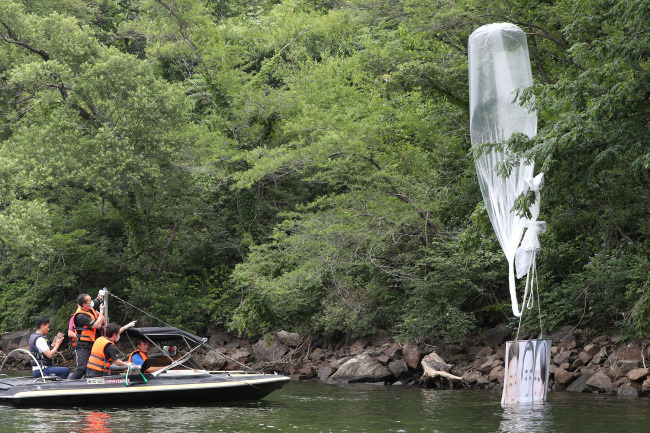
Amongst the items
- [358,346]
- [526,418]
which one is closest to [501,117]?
[526,418]

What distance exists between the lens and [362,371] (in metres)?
19.5

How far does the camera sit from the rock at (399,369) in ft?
62.0

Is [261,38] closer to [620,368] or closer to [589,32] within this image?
[589,32]

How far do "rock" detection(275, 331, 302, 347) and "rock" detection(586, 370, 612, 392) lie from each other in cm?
1092

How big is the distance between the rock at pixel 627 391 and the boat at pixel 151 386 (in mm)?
6886

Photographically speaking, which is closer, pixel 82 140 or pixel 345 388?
pixel 345 388

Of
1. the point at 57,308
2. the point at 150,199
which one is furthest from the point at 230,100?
the point at 57,308

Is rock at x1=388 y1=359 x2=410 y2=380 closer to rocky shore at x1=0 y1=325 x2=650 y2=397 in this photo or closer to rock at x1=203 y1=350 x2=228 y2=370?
rocky shore at x1=0 y1=325 x2=650 y2=397

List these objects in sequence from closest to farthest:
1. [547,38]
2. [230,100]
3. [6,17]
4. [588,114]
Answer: [588,114]
[547,38]
[6,17]
[230,100]

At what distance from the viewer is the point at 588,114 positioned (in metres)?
12.6

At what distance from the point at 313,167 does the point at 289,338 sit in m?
5.93

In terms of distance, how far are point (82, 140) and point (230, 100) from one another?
6175mm

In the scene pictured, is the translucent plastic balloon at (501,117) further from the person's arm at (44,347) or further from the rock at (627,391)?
the person's arm at (44,347)

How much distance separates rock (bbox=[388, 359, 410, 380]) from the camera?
18.9 m
